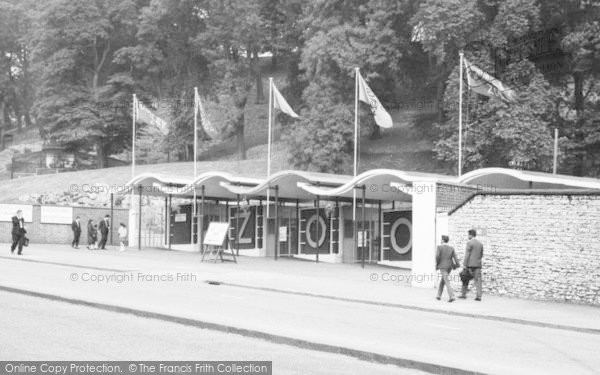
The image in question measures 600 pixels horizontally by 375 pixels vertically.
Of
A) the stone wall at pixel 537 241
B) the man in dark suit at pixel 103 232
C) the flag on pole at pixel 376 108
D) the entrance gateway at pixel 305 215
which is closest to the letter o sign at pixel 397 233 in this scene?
the entrance gateway at pixel 305 215

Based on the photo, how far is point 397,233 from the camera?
114 feet

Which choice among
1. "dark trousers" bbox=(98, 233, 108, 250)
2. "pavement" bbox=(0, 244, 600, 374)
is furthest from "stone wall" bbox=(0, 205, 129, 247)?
"pavement" bbox=(0, 244, 600, 374)

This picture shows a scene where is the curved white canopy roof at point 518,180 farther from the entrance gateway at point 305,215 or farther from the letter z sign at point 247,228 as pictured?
the letter z sign at point 247,228

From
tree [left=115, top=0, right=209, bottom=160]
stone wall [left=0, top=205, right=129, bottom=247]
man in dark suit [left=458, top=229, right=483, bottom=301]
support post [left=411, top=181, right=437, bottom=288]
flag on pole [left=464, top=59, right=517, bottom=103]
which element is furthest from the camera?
tree [left=115, top=0, right=209, bottom=160]

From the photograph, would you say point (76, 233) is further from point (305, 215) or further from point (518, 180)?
point (518, 180)

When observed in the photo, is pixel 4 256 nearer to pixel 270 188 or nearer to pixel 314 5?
pixel 270 188

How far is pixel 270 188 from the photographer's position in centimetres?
3697

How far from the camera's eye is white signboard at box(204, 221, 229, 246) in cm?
3334

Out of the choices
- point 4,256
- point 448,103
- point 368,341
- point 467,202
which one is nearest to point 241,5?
point 448,103

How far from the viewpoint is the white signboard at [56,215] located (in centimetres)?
4462

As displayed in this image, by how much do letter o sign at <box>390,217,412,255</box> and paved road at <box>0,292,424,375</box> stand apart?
19924 millimetres

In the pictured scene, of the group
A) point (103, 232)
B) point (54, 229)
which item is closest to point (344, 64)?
point (103, 232)

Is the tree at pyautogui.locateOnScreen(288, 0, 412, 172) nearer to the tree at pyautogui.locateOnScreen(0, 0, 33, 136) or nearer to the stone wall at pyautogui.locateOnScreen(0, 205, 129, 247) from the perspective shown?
the stone wall at pyautogui.locateOnScreen(0, 205, 129, 247)

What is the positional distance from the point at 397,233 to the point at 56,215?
18470 millimetres
